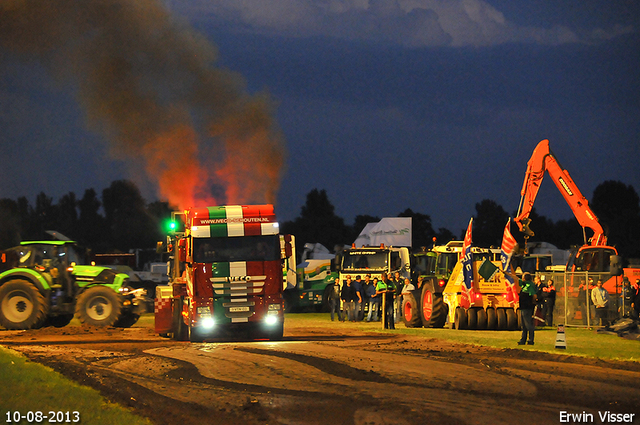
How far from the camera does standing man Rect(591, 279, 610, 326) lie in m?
26.8

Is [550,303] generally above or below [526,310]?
below

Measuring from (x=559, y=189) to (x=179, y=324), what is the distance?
1925 centimetres

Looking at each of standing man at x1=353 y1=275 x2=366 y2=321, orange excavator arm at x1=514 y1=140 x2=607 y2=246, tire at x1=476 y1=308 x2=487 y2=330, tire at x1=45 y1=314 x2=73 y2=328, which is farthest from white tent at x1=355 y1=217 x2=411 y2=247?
tire at x1=45 y1=314 x2=73 y2=328

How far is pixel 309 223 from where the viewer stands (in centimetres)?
10906

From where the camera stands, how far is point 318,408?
11.4m

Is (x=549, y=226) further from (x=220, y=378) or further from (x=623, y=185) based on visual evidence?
(x=220, y=378)

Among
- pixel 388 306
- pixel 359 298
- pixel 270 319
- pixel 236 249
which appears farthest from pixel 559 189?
pixel 236 249

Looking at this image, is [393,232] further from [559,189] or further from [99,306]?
[99,306]

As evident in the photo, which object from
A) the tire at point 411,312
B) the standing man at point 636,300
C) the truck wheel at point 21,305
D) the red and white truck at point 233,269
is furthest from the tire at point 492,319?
the truck wheel at point 21,305

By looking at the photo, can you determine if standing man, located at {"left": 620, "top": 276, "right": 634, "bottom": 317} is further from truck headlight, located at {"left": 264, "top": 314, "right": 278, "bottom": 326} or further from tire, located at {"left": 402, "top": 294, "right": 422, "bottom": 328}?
truck headlight, located at {"left": 264, "top": 314, "right": 278, "bottom": 326}

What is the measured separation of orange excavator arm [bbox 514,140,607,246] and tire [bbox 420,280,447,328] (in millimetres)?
7859

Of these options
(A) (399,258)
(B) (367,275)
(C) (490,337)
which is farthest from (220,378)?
(A) (399,258)

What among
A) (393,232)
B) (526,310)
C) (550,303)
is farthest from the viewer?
(393,232)

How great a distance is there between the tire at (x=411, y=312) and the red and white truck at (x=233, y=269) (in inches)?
317
